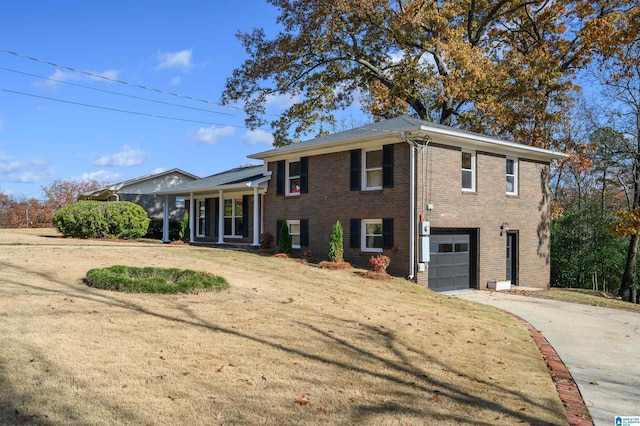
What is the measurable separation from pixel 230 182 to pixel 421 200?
36.7 feet

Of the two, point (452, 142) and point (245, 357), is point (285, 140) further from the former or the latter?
point (245, 357)

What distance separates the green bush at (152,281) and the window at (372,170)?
8.67 m

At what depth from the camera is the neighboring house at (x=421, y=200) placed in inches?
658

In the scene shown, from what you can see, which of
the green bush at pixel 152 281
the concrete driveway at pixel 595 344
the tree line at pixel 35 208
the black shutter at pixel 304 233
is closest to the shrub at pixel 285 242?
the black shutter at pixel 304 233

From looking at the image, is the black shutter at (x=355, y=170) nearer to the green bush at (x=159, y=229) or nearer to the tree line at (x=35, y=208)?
the green bush at (x=159, y=229)

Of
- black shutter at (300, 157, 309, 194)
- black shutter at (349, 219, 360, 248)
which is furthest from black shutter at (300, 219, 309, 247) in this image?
black shutter at (349, 219, 360, 248)

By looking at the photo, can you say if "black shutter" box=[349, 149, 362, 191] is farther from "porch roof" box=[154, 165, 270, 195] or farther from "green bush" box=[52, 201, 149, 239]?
"green bush" box=[52, 201, 149, 239]

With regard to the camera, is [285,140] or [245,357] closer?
[245,357]

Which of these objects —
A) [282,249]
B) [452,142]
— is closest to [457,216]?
[452,142]

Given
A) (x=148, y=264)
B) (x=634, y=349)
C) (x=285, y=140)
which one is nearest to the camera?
(x=634, y=349)

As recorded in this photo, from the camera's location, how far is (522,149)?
64.7 ft

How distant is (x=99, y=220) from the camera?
2230 cm

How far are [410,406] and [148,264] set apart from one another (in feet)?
31.3

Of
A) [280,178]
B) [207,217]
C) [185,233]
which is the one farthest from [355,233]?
[185,233]
